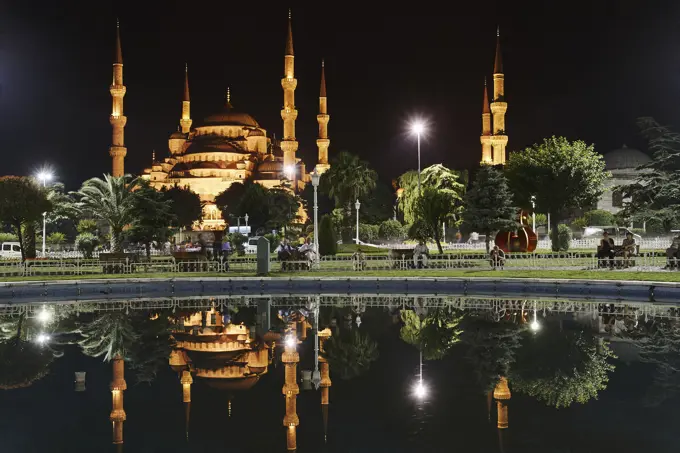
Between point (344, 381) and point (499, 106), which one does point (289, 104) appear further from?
point (344, 381)

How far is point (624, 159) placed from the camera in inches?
3295

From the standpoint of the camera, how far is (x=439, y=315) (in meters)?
16.6

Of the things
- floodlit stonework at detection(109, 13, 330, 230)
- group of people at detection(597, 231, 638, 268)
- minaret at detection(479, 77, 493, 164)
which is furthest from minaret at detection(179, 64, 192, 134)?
group of people at detection(597, 231, 638, 268)

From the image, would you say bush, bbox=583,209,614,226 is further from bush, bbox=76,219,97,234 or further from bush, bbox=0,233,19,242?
bush, bbox=0,233,19,242

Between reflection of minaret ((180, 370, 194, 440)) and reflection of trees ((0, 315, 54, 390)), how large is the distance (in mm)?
1907

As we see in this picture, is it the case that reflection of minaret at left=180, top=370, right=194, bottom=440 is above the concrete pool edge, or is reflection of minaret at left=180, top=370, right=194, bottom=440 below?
below

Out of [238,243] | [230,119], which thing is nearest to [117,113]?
[230,119]

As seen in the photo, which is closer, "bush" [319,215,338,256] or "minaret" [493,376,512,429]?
"minaret" [493,376,512,429]

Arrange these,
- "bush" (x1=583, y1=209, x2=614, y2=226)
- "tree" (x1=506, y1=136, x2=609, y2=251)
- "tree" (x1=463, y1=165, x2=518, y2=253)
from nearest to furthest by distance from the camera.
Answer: "tree" (x1=463, y1=165, x2=518, y2=253) → "tree" (x1=506, y1=136, x2=609, y2=251) → "bush" (x1=583, y1=209, x2=614, y2=226)

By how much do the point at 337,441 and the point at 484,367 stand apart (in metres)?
3.94

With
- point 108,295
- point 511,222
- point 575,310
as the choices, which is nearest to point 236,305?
point 108,295

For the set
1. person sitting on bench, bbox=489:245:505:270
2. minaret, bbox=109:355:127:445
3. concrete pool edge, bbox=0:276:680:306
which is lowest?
minaret, bbox=109:355:127:445

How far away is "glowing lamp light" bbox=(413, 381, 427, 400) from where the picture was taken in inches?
360

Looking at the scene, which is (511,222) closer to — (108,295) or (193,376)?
(108,295)
